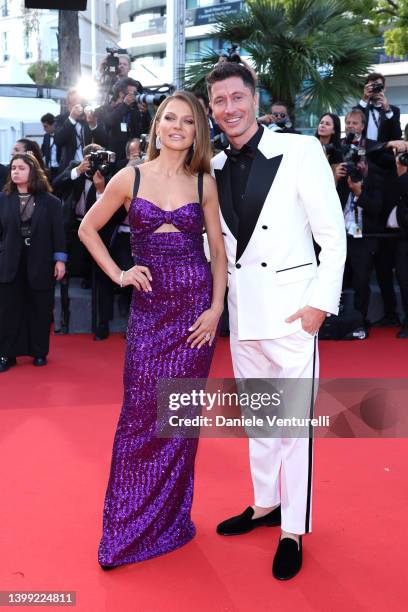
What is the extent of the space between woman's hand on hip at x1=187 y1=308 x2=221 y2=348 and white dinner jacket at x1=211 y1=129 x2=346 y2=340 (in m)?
0.12

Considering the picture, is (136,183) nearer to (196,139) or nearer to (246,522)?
(196,139)

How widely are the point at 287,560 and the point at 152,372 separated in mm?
860

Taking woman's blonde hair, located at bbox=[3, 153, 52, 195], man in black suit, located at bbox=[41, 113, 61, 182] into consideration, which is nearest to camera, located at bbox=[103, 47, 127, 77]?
man in black suit, located at bbox=[41, 113, 61, 182]

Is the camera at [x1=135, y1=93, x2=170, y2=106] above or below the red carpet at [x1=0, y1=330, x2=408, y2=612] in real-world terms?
above

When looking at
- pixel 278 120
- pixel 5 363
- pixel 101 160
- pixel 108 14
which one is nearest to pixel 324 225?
pixel 5 363

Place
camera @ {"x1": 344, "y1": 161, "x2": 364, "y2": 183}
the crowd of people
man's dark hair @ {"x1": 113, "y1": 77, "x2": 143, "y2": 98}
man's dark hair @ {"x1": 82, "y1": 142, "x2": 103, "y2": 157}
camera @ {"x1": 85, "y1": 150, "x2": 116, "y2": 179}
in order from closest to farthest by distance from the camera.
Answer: the crowd of people → camera @ {"x1": 85, "y1": 150, "x2": 116, "y2": 179} → man's dark hair @ {"x1": 82, "y1": 142, "x2": 103, "y2": 157} → camera @ {"x1": 344, "y1": 161, "x2": 364, "y2": 183} → man's dark hair @ {"x1": 113, "y1": 77, "x2": 143, "y2": 98}

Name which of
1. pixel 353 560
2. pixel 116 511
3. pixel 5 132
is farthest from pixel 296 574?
pixel 5 132

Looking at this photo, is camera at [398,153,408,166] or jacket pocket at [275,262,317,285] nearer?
jacket pocket at [275,262,317,285]

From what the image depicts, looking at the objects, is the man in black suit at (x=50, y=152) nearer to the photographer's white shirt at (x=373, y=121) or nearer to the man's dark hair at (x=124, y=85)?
the man's dark hair at (x=124, y=85)

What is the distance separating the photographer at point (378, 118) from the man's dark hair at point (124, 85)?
231 centimetres

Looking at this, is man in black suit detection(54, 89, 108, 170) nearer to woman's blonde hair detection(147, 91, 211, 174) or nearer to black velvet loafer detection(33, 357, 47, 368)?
black velvet loafer detection(33, 357, 47, 368)

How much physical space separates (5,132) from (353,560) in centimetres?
1160

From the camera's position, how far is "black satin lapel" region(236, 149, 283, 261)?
2.77 metres

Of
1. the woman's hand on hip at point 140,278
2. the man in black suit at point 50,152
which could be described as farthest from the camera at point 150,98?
the woman's hand on hip at point 140,278
